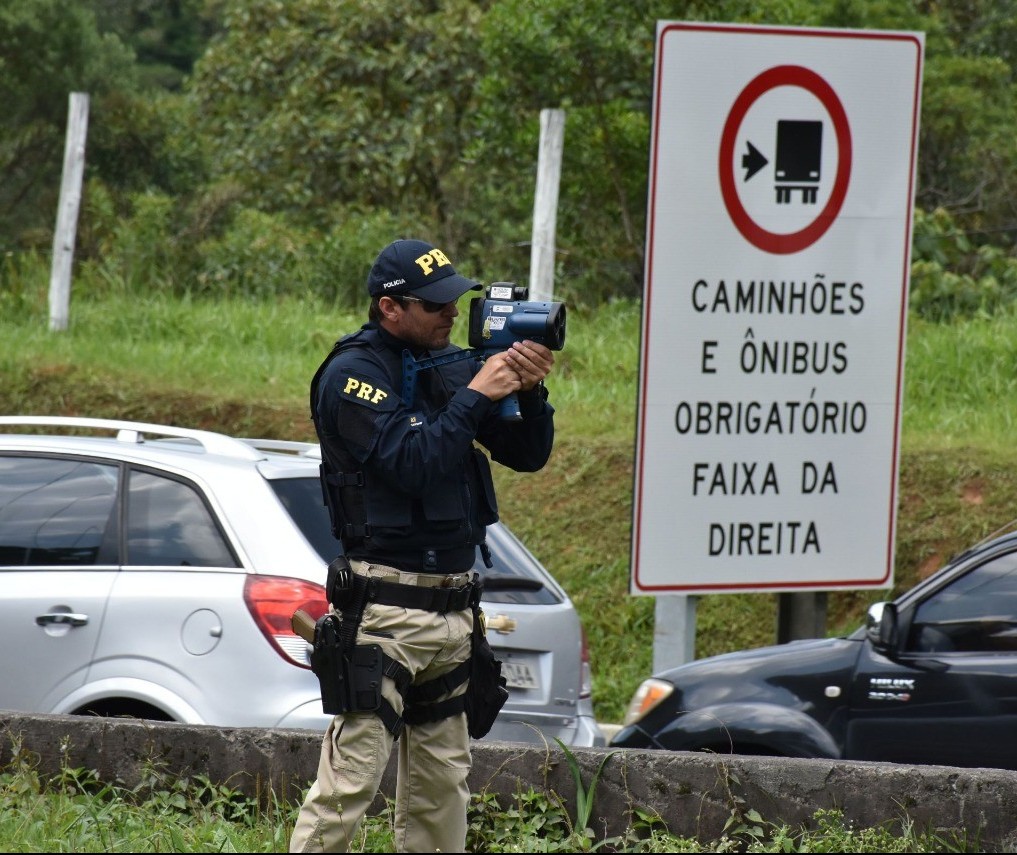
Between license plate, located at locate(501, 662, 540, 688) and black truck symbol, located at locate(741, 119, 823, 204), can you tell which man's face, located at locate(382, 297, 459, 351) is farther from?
black truck symbol, located at locate(741, 119, 823, 204)

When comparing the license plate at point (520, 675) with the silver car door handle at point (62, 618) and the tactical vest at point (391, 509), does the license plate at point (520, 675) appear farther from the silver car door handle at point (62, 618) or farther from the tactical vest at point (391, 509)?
the tactical vest at point (391, 509)

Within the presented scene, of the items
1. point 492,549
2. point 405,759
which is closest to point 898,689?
point 492,549

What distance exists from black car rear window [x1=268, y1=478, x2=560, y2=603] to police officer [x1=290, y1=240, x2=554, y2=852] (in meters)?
1.35

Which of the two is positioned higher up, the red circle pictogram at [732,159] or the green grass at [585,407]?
the red circle pictogram at [732,159]

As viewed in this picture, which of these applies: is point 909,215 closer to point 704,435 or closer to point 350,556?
point 704,435

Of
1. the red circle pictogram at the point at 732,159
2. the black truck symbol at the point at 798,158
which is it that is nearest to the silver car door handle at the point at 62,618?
the red circle pictogram at the point at 732,159

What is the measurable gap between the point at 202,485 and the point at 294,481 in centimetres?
33

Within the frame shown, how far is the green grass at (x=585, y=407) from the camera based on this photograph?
849 cm

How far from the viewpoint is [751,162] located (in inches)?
244

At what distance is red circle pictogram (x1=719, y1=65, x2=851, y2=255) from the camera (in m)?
6.15

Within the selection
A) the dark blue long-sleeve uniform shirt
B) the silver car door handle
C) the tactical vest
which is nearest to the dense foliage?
the silver car door handle

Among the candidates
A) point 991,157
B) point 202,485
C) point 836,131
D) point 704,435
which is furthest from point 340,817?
point 991,157

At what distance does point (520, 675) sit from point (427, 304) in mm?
2049

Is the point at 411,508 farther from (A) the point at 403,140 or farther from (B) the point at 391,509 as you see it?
(A) the point at 403,140
